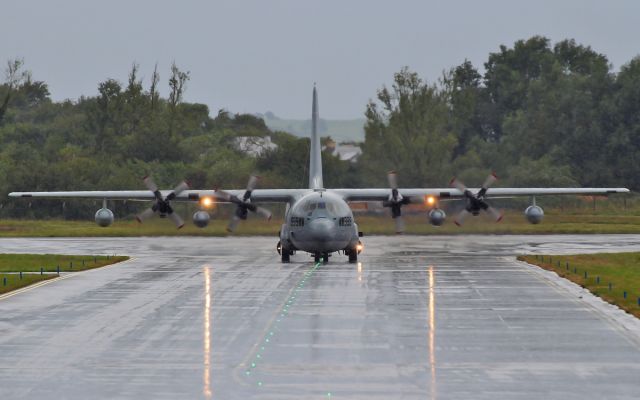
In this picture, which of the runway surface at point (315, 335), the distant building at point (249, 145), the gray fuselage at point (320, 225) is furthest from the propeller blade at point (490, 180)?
the distant building at point (249, 145)

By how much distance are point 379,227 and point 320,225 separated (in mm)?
25638

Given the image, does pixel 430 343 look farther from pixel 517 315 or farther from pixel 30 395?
pixel 30 395

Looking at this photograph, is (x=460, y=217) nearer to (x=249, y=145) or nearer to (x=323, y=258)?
(x=323, y=258)

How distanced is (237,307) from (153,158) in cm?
7945

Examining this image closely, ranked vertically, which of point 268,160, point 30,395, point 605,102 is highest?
point 605,102

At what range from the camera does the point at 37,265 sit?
50906 mm

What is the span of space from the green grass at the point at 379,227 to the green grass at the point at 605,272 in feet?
61.3

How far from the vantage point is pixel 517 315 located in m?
31.7

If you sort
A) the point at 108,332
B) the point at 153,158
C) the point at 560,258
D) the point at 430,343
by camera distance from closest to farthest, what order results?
the point at 430,343 < the point at 108,332 < the point at 560,258 < the point at 153,158

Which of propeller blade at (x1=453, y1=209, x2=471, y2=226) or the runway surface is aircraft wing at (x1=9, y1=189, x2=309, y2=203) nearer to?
the runway surface

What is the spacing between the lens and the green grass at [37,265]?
4241 cm

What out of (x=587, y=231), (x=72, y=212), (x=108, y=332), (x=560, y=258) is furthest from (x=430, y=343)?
(x=72, y=212)

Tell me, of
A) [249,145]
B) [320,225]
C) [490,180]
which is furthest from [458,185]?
[249,145]

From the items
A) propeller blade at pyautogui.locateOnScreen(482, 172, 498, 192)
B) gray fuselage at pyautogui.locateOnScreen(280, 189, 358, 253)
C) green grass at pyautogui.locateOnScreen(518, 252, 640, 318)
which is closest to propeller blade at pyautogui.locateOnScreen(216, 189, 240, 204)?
gray fuselage at pyautogui.locateOnScreen(280, 189, 358, 253)
